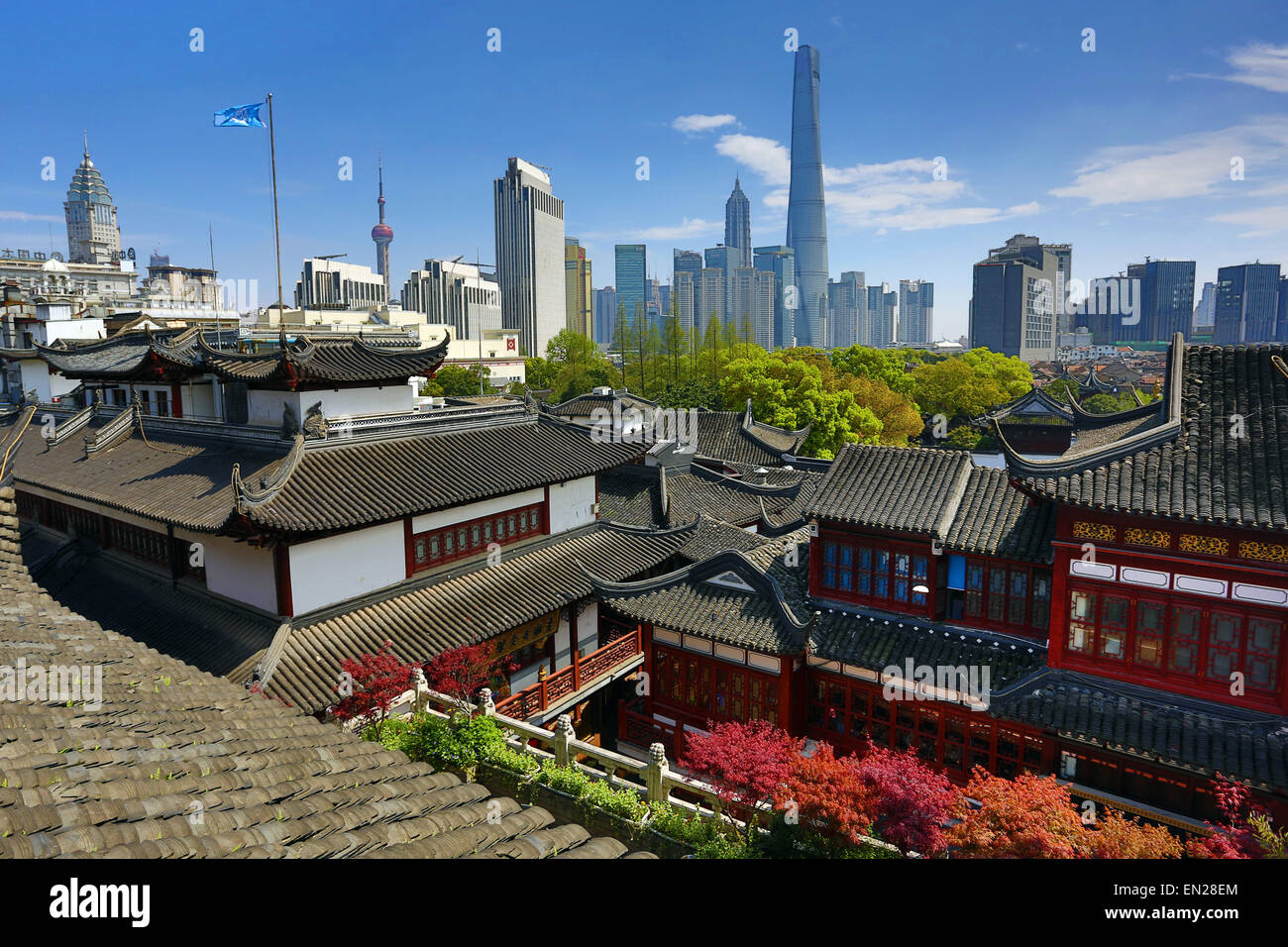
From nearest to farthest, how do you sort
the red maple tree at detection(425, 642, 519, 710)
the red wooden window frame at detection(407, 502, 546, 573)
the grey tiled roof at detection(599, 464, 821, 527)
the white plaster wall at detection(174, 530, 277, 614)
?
the red maple tree at detection(425, 642, 519, 710), the white plaster wall at detection(174, 530, 277, 614), the red wooden window frame at detection(407, 502, 546, 573), the grey tiled roof at detection(599, 464, 821, 527)

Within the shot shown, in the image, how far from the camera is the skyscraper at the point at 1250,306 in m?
86.2

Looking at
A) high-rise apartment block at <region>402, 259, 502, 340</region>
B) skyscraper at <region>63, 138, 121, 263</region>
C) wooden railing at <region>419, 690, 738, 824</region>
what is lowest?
wooden railing at <region>419, 690, 738, 824</region>

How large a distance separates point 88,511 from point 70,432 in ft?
17.3

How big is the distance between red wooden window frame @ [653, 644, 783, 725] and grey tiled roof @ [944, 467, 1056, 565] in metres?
4.89

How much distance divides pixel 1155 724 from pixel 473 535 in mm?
13771

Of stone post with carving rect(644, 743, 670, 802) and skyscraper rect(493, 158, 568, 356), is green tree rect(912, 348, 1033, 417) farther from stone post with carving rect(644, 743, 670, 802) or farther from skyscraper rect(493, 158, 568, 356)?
skyscraper rect(493, 158, 568, 356)

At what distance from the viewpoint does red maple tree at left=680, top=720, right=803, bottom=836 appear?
1005 centimetres

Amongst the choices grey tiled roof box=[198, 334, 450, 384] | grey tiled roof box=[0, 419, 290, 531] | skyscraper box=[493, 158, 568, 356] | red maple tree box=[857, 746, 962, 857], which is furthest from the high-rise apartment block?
red maple tree box=[857, 746, 962, 857]

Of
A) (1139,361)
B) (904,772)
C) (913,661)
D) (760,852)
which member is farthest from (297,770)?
(1139,361)

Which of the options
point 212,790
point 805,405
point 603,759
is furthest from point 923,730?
point 805,405

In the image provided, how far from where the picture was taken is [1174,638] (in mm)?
12188

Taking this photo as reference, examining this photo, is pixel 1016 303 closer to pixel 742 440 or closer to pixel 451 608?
pixel 742 440

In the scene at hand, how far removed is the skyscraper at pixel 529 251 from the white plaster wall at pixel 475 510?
431 ft

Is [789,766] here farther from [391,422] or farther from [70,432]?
[70,432]
